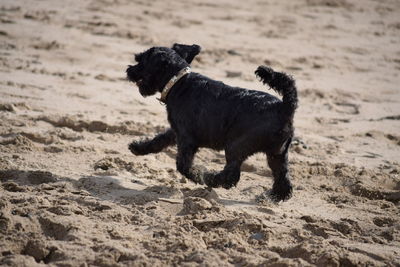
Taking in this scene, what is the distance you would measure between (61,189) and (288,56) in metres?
7.56

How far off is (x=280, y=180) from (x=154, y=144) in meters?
1.50

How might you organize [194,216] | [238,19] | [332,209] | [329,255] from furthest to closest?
1. [238,19]
2. [332,209]
3. [194,216]
4. [329,255]

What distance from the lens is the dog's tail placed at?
5.00 meters

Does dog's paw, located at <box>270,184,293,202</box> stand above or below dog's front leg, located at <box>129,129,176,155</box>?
below

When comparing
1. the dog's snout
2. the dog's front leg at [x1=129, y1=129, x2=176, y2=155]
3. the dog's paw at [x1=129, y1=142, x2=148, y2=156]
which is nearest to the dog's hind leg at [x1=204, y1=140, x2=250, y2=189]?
the dog's front leg at [x1=129, y1=129, x2=176, y2=155]

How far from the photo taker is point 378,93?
10.1 metres

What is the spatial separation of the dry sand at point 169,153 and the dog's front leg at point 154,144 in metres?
0.18

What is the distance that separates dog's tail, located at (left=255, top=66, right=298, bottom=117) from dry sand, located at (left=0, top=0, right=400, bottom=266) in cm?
103

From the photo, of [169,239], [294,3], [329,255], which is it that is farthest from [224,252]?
[294,3]

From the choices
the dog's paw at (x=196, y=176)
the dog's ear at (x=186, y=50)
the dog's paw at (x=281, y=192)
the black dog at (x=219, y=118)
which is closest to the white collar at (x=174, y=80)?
the black dog at (x=219, y=118)

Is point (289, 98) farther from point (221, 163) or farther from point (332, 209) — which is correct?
point (221, 163)

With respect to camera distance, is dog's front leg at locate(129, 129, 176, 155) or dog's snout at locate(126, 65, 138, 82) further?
dog's snout at locate(126, 65, 138, 82)

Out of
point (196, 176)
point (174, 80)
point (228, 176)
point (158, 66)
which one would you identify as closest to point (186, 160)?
point (196, 176)

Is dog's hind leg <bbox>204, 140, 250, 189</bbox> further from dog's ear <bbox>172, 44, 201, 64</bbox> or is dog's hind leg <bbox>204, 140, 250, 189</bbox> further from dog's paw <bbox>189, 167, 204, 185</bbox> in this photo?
dog's ear <bbox>172, 44, 201, 64</bbox>
